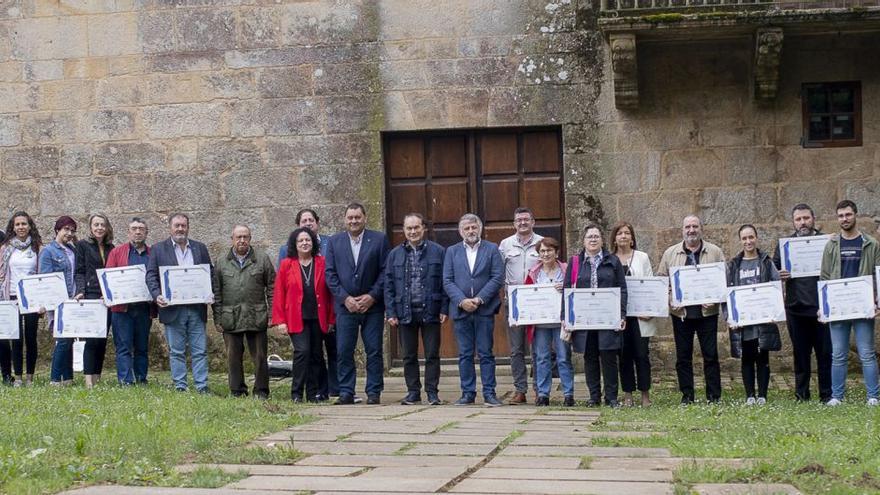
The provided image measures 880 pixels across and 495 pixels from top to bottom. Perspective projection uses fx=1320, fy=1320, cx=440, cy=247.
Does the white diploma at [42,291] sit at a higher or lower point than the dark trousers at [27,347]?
higher

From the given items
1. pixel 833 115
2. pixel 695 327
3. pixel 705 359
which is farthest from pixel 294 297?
pixel 833 115

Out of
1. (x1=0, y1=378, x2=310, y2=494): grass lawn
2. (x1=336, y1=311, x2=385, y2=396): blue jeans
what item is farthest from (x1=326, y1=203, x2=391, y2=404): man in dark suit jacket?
(x1=0, y1=378, x2=310, y2=494): grass lawn

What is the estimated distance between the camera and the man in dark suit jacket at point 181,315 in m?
12.2

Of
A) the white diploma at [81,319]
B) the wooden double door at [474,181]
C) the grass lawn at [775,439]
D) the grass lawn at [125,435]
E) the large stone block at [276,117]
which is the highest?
the large stone block at [276,117]

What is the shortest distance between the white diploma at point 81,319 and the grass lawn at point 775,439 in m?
4.85

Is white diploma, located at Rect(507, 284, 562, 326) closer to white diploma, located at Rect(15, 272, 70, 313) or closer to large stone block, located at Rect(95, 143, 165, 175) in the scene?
white diploma, located at Rect(15, 272, 70, 313)

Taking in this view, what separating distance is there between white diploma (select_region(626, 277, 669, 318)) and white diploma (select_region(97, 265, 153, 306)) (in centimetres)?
447

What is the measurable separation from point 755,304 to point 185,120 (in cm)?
661

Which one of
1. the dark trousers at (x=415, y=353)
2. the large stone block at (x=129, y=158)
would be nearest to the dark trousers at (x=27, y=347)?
the large stone block at (x=129, y=158)

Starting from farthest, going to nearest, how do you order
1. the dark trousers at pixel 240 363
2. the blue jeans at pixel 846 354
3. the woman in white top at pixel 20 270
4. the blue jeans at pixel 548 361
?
the woman in white top at pixel 20 270, the dark trousers at pixel 240 363, the blue jeans at pixel 548 361, the blue jeans at pixel 846 354

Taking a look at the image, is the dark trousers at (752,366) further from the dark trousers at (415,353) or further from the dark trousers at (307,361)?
the dark trousers at (307,361)

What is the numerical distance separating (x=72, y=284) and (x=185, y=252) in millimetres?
1281

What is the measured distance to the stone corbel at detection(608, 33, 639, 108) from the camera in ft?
43.0

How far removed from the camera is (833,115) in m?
13.7
